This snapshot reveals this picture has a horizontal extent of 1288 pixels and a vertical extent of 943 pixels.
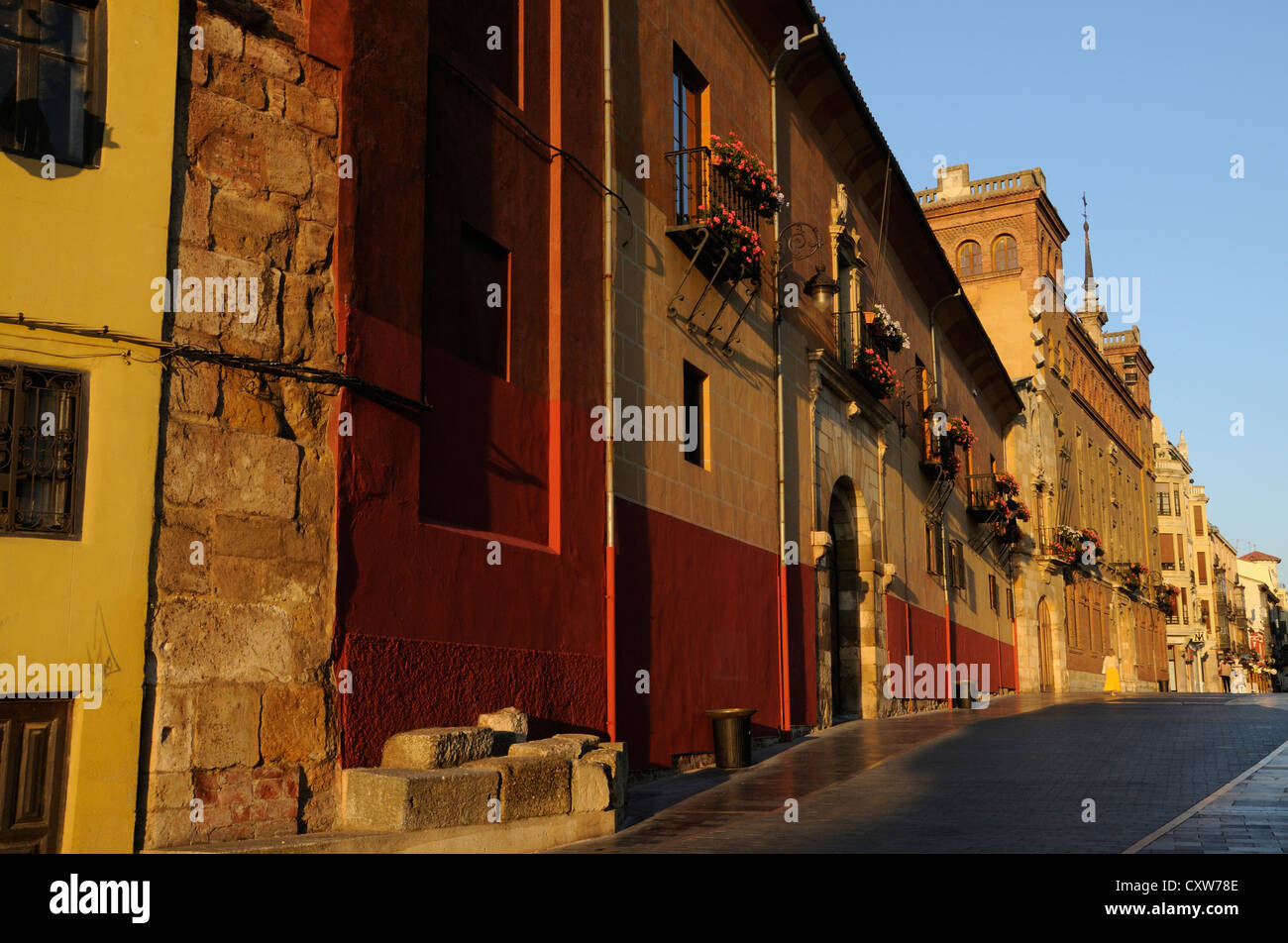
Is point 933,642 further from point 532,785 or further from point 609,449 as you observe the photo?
point 532,785

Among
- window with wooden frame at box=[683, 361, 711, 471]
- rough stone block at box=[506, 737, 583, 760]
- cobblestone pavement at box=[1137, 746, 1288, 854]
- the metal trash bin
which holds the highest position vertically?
window with wooden frame at box=[683, 361, 711, 471]

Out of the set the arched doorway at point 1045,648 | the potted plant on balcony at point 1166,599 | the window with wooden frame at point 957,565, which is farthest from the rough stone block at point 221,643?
the potted plant on balcony at point 1166,599

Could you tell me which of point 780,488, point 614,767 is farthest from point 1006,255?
point 614,767

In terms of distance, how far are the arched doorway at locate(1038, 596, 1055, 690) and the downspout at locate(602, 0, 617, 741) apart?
101 feet

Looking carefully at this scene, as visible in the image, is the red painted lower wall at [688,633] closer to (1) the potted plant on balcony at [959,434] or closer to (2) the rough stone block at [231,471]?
(2) the rough stone block at [231,471]

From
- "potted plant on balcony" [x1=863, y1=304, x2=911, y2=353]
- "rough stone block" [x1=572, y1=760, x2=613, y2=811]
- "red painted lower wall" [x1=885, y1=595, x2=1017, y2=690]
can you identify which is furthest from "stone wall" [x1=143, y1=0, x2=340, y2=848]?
"red painted lower wall" [x1=885, y1=595, x2=1017, y2=690]

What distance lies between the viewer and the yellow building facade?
6.65 meters

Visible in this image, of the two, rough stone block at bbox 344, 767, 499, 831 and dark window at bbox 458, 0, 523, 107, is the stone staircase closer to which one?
rough stone block at bbox 344, 767, 499, 831

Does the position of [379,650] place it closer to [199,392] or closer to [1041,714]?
[199,392]

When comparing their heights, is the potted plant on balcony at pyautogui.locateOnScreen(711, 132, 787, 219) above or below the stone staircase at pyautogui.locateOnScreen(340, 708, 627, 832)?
above

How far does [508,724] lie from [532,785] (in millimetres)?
1025

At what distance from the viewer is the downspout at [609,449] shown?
451 inches
